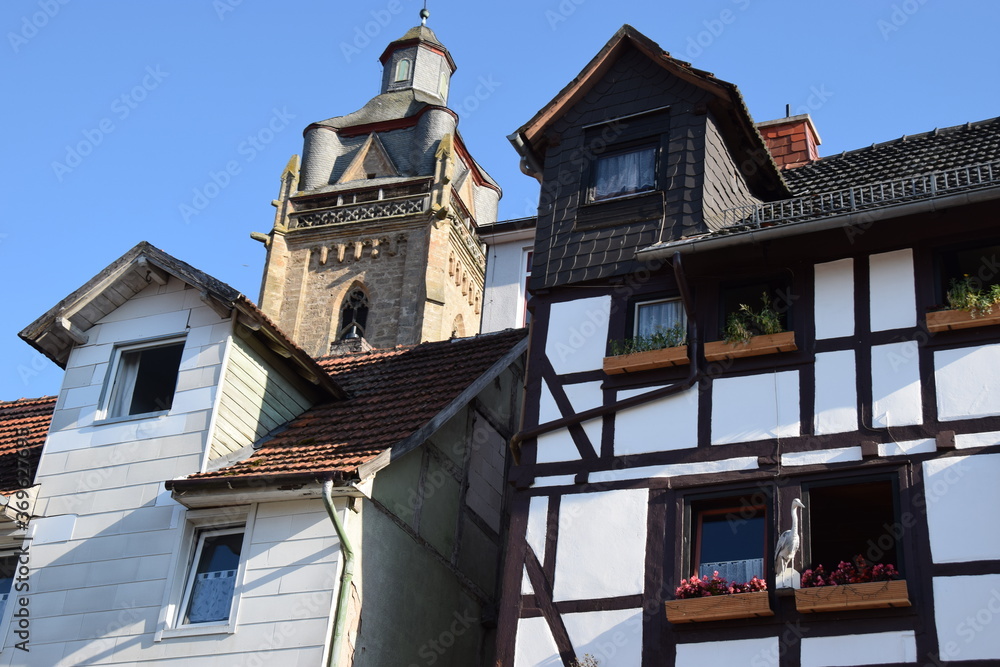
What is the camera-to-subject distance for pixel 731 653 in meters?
12.7

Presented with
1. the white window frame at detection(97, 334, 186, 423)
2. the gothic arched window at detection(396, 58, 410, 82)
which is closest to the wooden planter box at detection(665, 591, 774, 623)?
the white window frame at detection(97, 334, 186, 423)

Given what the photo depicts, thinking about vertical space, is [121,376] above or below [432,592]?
above

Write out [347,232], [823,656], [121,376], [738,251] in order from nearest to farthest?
[823,656]
[738,251]
[121,376]
[347,232]

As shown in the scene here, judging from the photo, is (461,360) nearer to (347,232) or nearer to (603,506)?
(603,506)

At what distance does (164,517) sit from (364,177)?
1889 inches

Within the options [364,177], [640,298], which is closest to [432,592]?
[640,298]

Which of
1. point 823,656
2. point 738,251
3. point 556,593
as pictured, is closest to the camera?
point 823,656

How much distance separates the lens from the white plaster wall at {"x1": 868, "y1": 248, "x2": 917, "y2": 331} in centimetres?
A: 1396

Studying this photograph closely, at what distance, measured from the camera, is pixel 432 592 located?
1664 centimetres

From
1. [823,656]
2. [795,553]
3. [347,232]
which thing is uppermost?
[347,232]

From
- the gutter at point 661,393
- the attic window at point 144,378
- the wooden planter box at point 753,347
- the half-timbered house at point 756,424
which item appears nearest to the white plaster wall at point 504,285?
the attic window at point 144,378

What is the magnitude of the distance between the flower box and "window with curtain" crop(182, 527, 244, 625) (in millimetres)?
7618

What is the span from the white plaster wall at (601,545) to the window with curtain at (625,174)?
4012 millimetres

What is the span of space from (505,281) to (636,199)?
34.7ft
